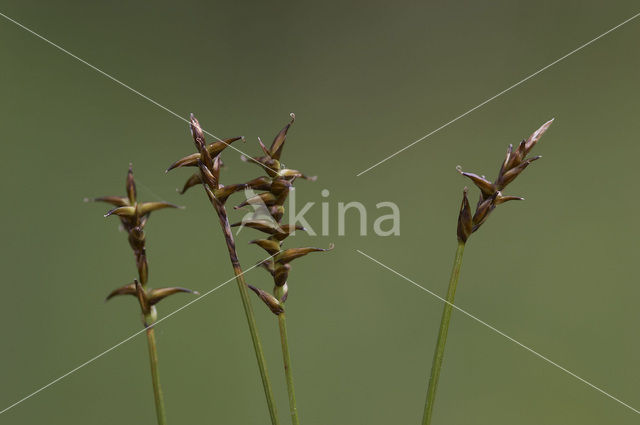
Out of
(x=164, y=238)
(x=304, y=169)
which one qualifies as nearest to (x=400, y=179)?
(x=304, y=169)

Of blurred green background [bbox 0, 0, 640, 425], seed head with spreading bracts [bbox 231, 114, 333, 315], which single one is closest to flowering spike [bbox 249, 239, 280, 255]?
seed head with spreading bracts [bbox 231, 114, 333, 315]

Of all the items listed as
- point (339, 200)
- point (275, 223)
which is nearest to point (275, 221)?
point (275, 223)

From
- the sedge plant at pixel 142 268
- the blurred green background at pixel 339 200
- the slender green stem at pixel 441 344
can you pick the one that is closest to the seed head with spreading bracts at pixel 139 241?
the sedge plant at pixel 142 268

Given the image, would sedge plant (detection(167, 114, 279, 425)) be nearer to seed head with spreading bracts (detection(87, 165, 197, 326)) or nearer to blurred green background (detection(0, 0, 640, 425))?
seed head with spreading bracts (detection(87, 165, 197, 326))

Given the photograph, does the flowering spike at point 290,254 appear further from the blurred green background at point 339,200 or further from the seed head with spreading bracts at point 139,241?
the blurred green background at point 339,200

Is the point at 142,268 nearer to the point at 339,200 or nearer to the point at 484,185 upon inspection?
the point at 484,185

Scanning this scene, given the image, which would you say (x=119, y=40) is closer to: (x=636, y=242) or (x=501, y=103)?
(x=501, y=103)
